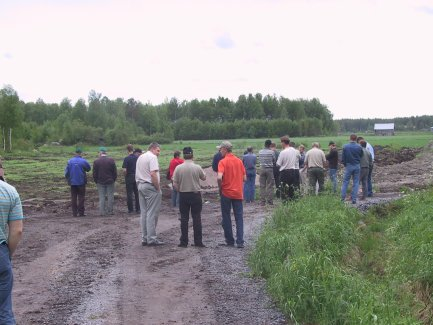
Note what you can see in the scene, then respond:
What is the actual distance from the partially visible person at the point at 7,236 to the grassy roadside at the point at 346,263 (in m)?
3.25

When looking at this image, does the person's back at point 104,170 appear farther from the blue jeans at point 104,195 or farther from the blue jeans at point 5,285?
the blue jeans at point 5,285

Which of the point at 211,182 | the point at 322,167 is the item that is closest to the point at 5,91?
the point at 211,182

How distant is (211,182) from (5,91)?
1890 inches

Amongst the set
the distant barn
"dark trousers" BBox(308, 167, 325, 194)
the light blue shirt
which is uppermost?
the light blue shirt

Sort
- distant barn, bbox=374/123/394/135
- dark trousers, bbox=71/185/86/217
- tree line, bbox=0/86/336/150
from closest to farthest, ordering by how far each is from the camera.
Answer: dark trousers, bbox=71/185/86/217 < tree line, bbox=0/86/336/150 < distant barn, bbox=374/123/394/135

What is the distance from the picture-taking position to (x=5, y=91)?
69.4 meters

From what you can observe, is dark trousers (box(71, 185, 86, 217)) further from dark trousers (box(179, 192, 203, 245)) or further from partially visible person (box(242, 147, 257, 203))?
dark trousers (box(179, 192, 203, 245))

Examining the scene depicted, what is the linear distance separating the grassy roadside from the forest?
60690 mm

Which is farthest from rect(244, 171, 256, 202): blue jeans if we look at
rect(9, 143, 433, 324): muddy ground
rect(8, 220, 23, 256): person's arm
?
rect(8, 220, 23, 256): person's arm

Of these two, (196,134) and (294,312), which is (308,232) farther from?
(196,134)

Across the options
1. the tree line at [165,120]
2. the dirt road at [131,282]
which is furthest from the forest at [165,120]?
the dirt road at [131,282]

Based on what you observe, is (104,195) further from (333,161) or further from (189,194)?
(333,161)

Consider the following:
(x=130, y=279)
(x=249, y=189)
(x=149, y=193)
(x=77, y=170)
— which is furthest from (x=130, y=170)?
(x=130, y=279)

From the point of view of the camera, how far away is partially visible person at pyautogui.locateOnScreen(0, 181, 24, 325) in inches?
226
